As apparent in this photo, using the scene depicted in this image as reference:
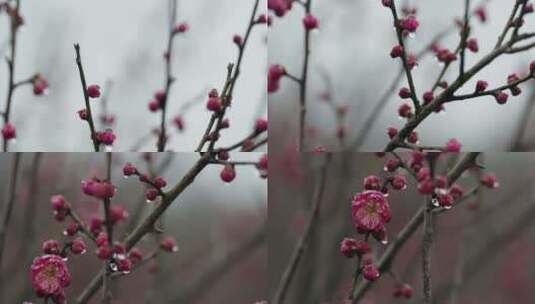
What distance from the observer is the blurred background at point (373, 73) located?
1.66 metres

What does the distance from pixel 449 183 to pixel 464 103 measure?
1.83 feet

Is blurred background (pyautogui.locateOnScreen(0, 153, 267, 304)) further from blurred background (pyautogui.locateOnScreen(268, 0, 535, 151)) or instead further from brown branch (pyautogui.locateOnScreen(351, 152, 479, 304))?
brown branch (pyautogui.locateOnScreen(351, 152, 479, 304))

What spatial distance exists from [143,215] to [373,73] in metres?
0.70

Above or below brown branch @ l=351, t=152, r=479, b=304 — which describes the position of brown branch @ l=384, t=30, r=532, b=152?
above

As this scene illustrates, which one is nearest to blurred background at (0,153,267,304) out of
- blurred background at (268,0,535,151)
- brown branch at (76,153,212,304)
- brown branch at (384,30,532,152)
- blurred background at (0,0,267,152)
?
blurred background at (0,0,267,152)

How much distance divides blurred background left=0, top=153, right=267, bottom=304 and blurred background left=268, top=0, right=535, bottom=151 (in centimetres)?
21

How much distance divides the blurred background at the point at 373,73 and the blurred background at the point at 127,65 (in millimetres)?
100

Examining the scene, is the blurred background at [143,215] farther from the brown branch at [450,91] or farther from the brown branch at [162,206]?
the brown branch at [450,91]

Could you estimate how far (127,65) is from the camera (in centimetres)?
203

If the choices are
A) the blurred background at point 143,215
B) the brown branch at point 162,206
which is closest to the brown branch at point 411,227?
the brown branch at point 162,206

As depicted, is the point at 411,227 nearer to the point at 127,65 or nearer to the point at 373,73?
the point at 373,73

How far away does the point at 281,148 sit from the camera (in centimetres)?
180

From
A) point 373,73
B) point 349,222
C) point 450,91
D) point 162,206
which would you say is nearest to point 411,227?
point 450,91

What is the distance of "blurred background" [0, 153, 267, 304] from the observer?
1.74 metres
